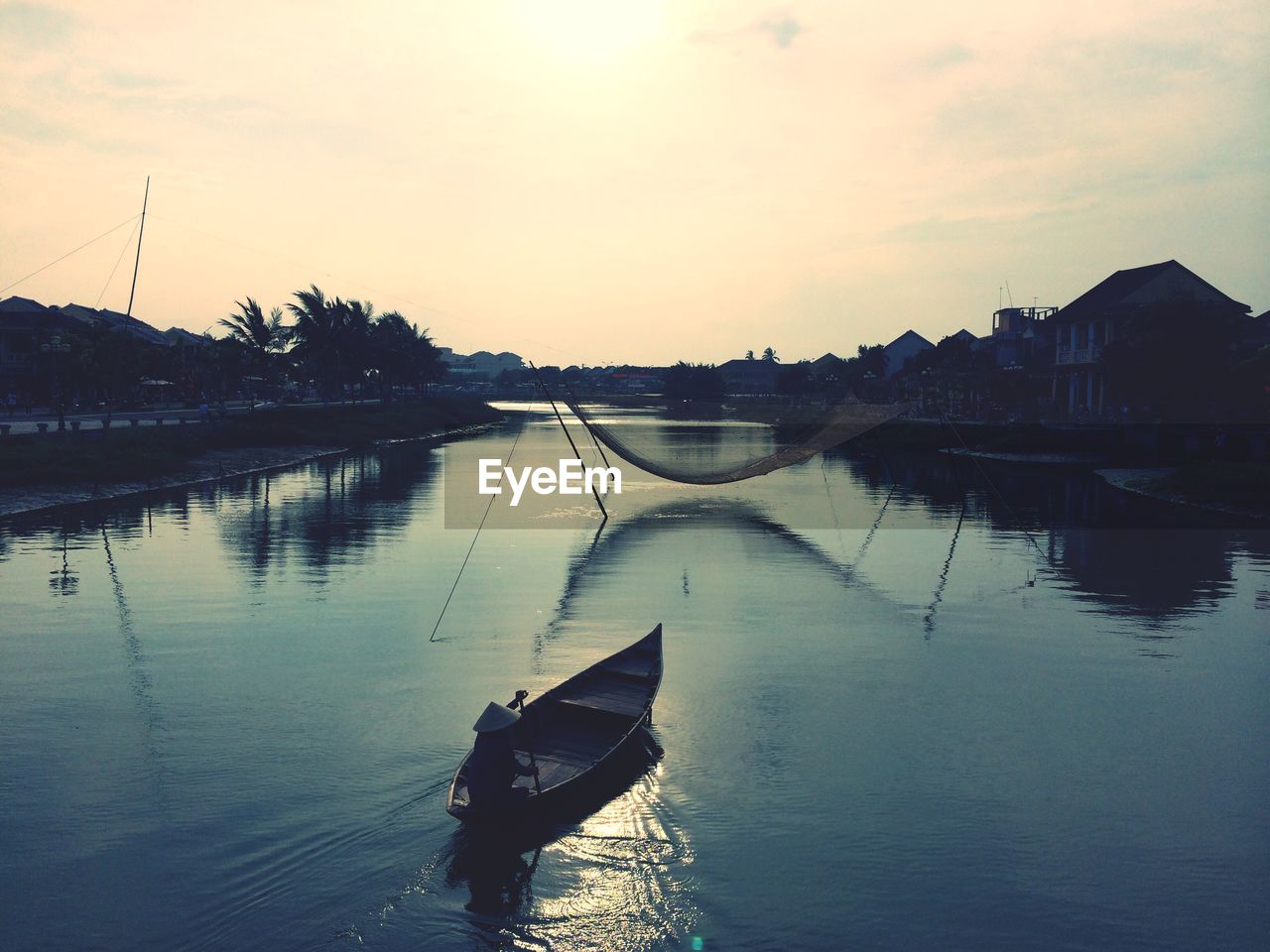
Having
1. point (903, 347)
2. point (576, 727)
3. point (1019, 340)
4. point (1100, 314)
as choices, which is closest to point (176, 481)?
point (576, 727)

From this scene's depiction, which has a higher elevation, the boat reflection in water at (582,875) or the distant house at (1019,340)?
the distant house at (1019,340)

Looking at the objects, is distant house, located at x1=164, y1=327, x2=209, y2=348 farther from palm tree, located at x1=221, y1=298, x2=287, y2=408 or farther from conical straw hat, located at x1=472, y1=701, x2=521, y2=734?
conical straw hat, located at x1=472, y1=701, x2=521, y2=734

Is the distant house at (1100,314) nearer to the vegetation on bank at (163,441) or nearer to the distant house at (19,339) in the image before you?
the vegetation on bank at (163,441)

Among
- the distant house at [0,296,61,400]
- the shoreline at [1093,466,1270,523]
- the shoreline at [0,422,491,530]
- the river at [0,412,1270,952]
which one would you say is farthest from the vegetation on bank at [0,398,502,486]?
the shoreline at [1093,466,1270,523]

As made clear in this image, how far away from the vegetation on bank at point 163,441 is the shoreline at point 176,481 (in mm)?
503

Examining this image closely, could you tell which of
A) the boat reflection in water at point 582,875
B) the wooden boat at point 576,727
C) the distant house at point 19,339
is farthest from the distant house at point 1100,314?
the distant house at point 19,339

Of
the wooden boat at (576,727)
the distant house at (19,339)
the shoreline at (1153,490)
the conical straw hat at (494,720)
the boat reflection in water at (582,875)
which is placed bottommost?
the boat reflection in water at (582,875)

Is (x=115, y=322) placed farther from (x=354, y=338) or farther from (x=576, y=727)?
(x=576, y=727)

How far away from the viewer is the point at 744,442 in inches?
4225

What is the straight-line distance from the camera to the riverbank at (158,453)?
46.8 meters

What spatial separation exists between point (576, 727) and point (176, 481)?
4715 cm

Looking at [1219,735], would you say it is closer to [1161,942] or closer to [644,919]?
[1161,942]

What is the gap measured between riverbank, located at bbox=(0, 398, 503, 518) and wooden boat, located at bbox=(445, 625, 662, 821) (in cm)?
3528

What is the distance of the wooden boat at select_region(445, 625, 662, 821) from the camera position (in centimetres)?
1245
